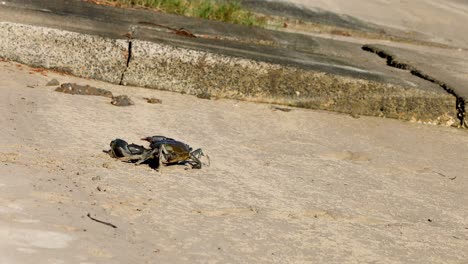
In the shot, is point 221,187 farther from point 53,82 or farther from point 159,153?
point 53,82

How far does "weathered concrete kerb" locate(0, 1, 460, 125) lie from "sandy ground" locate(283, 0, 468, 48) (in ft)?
16.9

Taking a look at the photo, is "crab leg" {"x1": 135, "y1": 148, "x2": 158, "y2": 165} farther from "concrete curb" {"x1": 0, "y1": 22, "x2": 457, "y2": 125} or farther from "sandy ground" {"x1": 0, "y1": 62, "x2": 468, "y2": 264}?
"concrete curb" {"x1": 0, "y1": 22, "x2": 457, "y2": 125}

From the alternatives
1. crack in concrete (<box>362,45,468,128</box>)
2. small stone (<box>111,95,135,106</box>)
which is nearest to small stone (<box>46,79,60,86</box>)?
small stone (<box>111,95,135,106</box>)

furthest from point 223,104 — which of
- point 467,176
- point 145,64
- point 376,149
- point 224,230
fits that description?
point 224,230

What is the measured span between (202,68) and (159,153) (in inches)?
65.8

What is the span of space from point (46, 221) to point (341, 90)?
2.98 metres

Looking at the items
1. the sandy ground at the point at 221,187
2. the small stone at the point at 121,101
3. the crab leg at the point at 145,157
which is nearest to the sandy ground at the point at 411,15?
the sandy ground at the point at 221,187

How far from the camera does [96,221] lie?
3102mm

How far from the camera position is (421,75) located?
20.7 feet

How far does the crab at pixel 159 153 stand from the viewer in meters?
3.91

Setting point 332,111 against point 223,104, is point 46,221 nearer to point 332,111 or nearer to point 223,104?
point 223,104

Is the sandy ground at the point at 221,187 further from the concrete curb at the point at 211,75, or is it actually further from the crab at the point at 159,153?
the concrete curb at the point at 211,75

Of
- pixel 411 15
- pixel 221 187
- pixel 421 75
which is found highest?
pixel 421 75

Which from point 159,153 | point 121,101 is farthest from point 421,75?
point 159,153
